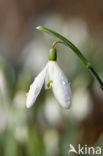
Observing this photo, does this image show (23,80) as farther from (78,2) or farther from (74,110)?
(78,2)

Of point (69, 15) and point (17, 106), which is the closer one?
point (17, 106)

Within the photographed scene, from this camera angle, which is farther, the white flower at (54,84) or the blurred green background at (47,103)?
the blurred green background at (47,103)

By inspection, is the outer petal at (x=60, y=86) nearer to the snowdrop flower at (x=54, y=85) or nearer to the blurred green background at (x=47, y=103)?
the snowdrop flower at (x=54, y=85)

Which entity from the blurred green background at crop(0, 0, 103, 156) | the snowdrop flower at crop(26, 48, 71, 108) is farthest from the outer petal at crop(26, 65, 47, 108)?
the blurred green background at crop(0, 0, 103, 156)

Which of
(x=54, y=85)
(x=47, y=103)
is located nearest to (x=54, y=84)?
(x=54, y=85)

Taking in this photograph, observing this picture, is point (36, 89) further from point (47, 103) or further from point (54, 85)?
point (47, 103)

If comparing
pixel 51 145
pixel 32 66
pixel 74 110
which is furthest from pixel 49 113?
pixel 32 66

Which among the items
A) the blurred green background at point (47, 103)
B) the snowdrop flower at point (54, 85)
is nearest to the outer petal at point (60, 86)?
the snowdrop flower at point (54, 85)

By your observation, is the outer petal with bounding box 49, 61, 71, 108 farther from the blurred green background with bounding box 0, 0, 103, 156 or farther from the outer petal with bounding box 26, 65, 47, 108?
the blurred green background with bounding box 0, 0, 103, 156
